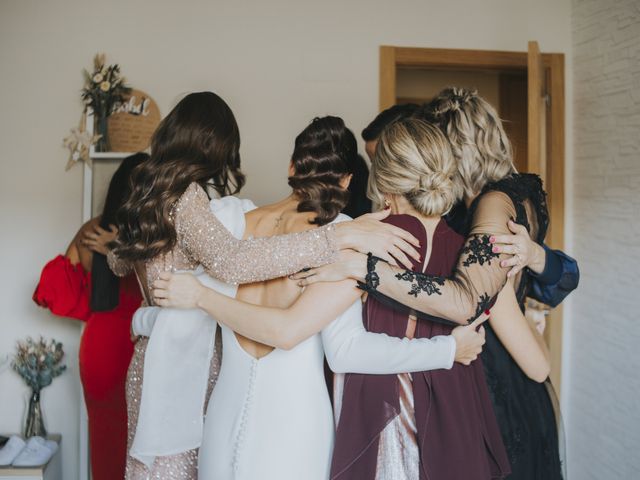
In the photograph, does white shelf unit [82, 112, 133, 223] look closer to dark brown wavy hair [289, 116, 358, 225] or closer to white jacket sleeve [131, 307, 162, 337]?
white jacket sleeve [131, 307, 162, 337]

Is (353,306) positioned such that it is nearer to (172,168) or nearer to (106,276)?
(172,168)

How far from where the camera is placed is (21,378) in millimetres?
3359

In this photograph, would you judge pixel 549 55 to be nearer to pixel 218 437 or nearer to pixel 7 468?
pixel 218 437

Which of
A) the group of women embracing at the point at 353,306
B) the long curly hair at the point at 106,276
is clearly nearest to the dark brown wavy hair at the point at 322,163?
the group of women embracing at the point at 353,306

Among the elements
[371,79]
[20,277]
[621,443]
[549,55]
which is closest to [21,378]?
[20,277]

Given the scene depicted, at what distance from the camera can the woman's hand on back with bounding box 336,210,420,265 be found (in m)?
1.52

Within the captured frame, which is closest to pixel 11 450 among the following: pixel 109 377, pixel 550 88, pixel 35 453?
pixel 35 453

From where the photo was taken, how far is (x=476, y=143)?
169cm

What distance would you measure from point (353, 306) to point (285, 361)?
0.22m

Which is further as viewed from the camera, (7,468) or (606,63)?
(606,63)

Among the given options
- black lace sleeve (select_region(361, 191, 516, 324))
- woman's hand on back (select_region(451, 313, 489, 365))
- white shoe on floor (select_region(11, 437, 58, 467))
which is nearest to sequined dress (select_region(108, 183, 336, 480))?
black lace sleeve (select_region(361, 191, 516, 324))

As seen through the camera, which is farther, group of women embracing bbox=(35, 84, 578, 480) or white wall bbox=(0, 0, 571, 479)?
white wall bbox=(0, 0, 571, 479)

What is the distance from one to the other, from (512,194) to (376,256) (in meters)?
0.41

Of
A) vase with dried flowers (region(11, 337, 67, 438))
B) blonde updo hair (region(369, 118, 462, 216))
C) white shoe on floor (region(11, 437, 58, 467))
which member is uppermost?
blonde updo hair (region(369, 118, 462, 216))
